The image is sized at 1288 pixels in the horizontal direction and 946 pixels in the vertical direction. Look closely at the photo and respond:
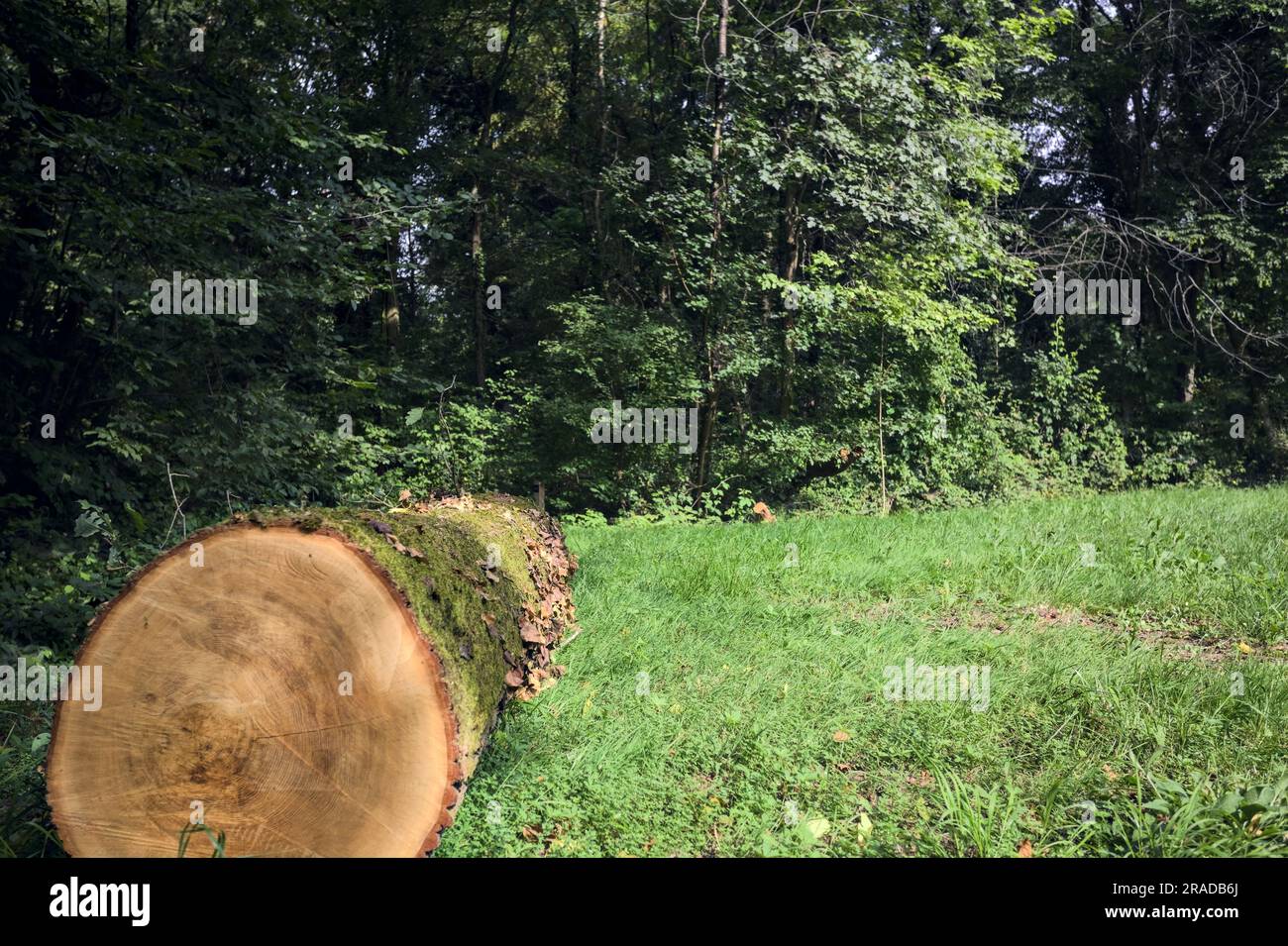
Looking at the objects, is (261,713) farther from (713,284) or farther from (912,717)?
(713,284)

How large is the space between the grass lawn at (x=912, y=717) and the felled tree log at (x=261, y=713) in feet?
2.08

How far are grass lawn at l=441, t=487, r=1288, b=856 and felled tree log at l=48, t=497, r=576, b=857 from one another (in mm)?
633

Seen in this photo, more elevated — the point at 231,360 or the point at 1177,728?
the point at 231,360

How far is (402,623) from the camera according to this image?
2.88m

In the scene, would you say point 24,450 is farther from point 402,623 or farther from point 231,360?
point 402,623

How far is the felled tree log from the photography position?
9.21ft

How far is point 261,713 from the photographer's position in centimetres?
281

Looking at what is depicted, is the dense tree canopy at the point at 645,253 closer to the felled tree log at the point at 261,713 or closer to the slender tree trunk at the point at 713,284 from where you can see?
the slender tree trunk at the point at 713,284

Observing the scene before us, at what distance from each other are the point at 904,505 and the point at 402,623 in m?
12.8

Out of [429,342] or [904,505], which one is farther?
[429,342]

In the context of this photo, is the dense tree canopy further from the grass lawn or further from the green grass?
the grass lawn

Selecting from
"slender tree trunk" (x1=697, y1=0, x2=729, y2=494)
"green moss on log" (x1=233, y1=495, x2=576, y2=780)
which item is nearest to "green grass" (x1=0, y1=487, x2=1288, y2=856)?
"green moss on log" (x1=233, y1=495, x2=576, y2=780)

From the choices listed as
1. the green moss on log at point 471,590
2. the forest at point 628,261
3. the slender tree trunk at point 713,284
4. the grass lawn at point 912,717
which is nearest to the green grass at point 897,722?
the grass lawn at point 912,717

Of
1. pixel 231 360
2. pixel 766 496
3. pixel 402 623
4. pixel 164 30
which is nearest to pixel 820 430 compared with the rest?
pixel 766 496
